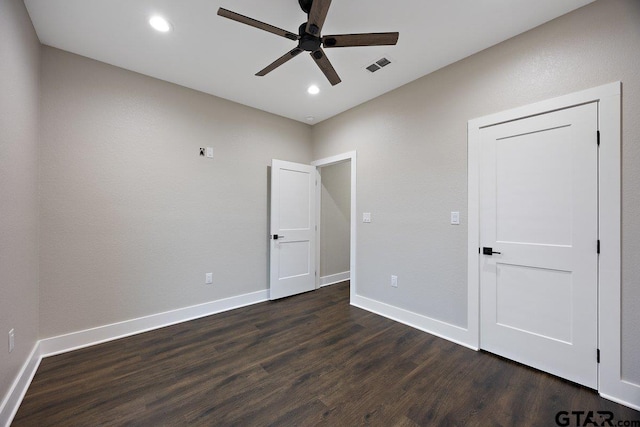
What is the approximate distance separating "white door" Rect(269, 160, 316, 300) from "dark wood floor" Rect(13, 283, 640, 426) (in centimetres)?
111

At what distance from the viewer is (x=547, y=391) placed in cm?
183

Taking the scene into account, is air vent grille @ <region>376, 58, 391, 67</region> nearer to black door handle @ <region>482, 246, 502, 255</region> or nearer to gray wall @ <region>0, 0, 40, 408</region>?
black door handle @ <region>482, 246, 502, 255</region>

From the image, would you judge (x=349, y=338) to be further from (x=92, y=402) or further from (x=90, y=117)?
(x=90, y=117)

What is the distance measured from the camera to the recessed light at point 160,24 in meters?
2.01

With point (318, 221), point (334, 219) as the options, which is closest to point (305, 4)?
point (318, 221)

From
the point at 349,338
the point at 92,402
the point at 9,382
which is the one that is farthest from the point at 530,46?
the point at 9,382

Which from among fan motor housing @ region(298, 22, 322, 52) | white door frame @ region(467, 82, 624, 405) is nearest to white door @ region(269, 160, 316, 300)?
fan motor housing @ region(298, 22, 322, 52)

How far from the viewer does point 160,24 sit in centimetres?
207

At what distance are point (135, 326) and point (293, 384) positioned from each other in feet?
6.40

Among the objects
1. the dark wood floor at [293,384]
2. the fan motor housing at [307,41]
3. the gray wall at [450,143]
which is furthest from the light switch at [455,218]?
the fan motor housing at [307,41]

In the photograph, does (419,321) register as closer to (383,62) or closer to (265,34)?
(383,62)

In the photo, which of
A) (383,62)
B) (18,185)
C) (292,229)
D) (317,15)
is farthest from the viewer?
(292,229)

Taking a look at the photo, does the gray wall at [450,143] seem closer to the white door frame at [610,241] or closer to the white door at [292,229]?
the white door frame at [610,241]

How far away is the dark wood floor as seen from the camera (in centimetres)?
161
